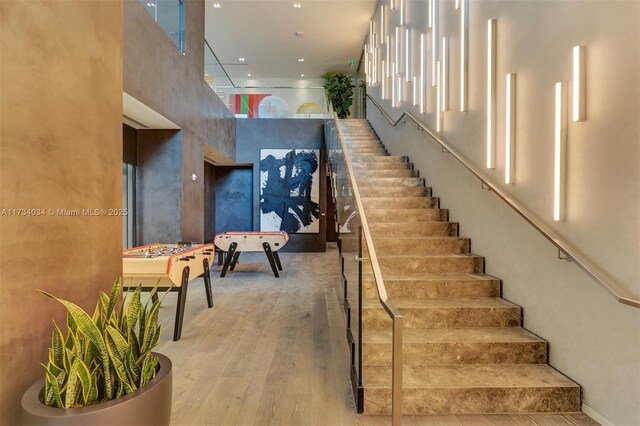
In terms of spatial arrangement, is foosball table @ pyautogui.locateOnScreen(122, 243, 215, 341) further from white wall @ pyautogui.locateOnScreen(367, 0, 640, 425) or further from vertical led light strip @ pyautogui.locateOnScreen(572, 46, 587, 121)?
vertical led light strip @ pyautogui.locateOnScreen(572, 46, 587, 121)

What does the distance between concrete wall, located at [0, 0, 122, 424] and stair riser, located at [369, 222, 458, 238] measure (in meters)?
2.82

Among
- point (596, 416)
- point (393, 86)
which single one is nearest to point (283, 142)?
point (393, 86)

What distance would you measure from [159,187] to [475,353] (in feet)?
17.2

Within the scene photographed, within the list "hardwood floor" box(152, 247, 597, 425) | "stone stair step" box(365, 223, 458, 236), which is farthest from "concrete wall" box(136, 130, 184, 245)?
"stone stair step" box(365, 223, 458, 236)

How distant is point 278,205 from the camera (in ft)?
33.7

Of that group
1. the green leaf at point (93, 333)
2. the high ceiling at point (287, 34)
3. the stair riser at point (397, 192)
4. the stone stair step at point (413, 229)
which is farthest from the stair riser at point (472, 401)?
the high ceiling at point (287, 34)

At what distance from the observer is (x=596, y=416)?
7.18ft

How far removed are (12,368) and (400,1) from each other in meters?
7.06

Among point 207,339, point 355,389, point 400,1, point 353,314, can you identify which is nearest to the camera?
point 355,389

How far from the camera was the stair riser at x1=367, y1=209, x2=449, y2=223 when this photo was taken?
4.44 m

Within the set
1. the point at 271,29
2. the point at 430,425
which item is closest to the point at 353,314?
the point at 430,425

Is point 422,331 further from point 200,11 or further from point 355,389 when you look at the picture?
point 200,11

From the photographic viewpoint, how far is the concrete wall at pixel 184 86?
172 inches

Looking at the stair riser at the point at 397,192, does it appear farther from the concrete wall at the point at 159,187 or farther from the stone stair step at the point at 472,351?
the concrete wall at the point at 159,187
